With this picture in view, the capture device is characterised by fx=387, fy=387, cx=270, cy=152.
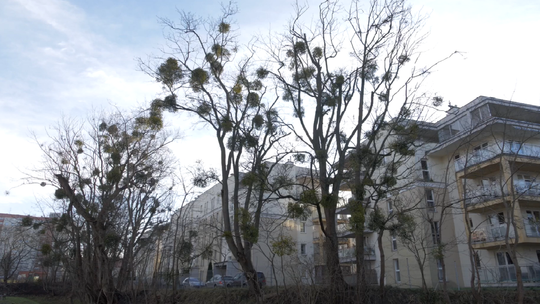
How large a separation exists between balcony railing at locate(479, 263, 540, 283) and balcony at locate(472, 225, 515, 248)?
1.28 m

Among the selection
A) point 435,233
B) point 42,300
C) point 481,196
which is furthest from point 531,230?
point 42,300

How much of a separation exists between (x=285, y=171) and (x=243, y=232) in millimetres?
3235

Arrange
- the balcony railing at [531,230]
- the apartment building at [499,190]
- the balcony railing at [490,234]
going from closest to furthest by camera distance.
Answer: the apartment building at [499,190] → the balcony railing at [531,230] → the balcony railing at [490,234]

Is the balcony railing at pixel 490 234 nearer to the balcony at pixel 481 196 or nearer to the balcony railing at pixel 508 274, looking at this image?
the balcony railing at pixel 508 274

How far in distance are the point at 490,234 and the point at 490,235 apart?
6 centimetres

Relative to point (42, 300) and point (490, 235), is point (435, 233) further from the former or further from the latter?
point (42, 300)

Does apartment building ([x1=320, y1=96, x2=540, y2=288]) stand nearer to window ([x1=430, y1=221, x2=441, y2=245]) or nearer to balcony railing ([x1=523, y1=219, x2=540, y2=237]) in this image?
balcony railing ([x1=523, y1=219, x2=540, y2=237])

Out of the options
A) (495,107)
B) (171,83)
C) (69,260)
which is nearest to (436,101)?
(171,83)

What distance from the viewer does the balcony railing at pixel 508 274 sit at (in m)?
17.3

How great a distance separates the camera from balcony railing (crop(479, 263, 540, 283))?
17.3 m

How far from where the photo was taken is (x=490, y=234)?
66.6 ft

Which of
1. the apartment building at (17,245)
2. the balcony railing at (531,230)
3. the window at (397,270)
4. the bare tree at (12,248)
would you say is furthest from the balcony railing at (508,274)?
the bare tree at (12,248)

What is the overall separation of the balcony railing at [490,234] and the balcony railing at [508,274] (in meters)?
1.42

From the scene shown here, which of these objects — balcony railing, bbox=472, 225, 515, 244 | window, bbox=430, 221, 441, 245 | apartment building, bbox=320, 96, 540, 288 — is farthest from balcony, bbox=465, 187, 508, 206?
balcony railing, bbox=472, 225, 515, 244
